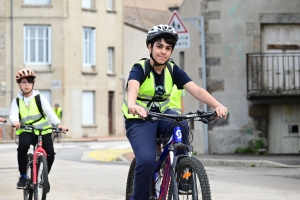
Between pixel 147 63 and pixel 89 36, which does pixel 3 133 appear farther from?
pixel 147 63

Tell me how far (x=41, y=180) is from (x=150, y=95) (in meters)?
3.08

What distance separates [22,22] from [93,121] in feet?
22.0

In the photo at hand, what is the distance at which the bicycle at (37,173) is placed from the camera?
9.91 metres

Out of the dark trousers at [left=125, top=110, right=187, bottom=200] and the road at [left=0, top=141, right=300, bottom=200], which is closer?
the dark trousers at [left=125, top=110, right=187, bottom=200]

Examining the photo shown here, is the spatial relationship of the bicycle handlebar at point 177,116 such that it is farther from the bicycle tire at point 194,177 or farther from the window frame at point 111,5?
the window frame at point 111,5

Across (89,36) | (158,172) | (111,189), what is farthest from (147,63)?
(89,36)

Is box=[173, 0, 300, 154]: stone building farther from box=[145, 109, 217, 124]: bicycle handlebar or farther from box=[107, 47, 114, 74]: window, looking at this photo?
box=[107, 47, 114, 74]: window

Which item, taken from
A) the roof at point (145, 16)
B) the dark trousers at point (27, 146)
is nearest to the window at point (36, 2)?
the roof at point (145, 16)

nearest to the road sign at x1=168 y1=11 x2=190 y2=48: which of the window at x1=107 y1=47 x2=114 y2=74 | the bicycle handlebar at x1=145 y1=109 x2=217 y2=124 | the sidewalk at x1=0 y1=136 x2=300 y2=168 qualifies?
the sidewalk at x1=0 y1=136 x2=300 y2=168

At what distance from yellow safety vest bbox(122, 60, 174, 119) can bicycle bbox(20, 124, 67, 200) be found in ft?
9.16

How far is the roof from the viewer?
2259 inches

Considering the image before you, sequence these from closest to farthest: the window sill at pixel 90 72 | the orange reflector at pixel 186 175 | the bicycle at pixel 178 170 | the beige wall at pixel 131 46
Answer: the bicycle at pixel 178 170, the orange reflector at pixel 186 175, the window sill at pixel 90 72, the beige wall at pixel 131 46

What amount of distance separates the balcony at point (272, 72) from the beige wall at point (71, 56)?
2487 centimetres

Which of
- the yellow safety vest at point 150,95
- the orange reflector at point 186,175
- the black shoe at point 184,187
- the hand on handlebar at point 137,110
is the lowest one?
the black shoe at point 184,187
